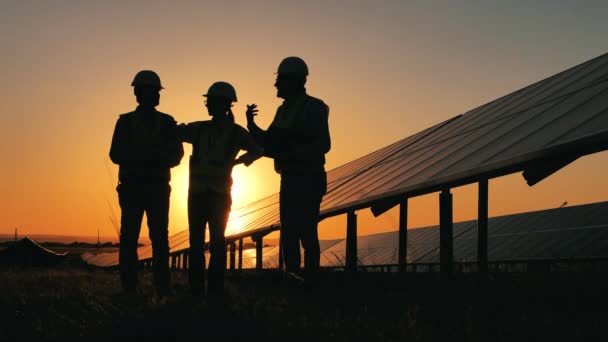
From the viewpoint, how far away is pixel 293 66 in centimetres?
673

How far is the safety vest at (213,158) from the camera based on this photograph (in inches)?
279

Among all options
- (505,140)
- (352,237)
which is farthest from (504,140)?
(352,237)

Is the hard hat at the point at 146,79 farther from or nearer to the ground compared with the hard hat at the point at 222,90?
farther from the ground

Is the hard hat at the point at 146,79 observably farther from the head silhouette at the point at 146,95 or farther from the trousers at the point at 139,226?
the trousers at the point at 139,226

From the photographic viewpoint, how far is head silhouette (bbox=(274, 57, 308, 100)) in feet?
22.1

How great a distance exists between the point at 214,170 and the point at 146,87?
1542 mm

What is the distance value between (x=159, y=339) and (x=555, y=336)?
2210 millimetres

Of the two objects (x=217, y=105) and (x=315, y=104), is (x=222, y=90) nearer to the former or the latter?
(x=217, y=105)

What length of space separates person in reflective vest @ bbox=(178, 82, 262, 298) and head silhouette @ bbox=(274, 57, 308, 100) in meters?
0.69

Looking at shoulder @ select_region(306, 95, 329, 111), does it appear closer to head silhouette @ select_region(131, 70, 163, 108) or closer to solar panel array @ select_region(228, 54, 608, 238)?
solar panel array @ select_region(228, 54, 608, 238)

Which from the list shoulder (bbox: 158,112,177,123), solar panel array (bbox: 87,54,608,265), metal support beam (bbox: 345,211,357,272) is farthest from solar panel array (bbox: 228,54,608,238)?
shoulder (bbox: 158,112,177,123)

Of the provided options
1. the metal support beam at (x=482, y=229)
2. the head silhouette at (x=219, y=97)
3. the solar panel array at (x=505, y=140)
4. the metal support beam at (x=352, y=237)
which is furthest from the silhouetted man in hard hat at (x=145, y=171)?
the metal support beam at (x=352, y=237)

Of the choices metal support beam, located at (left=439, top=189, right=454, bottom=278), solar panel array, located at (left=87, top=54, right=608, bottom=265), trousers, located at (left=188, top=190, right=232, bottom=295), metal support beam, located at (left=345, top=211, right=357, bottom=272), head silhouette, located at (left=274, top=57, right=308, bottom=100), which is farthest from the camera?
metal support beam, located at (left=345, top=211, right=357, bottom=272)

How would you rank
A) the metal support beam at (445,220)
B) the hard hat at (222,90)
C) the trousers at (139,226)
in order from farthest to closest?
1. the metal support beam at (445,220)
2. the trousers at (139,226)
3. the hard hat at (222,90)
